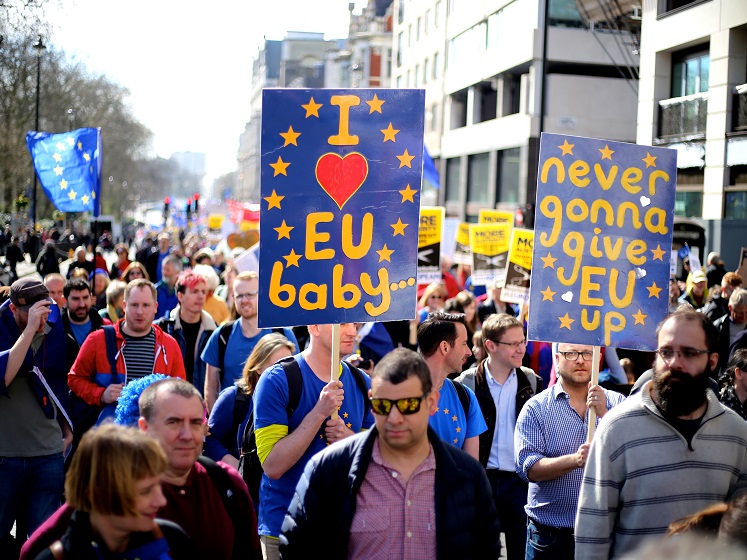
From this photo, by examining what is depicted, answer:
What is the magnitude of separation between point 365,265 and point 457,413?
0.97 m

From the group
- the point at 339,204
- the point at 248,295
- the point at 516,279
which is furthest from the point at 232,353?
the point at 516,279

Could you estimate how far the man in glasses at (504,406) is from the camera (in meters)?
6.01

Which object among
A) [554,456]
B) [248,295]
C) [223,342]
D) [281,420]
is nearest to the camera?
[281,420]

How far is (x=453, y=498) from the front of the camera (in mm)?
3568

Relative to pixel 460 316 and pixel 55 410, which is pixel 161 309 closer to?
pixel 55 410

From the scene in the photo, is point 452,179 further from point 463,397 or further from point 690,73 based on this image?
point 463,397

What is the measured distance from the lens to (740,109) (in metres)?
22.1

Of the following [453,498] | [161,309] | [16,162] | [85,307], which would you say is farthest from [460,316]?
[16,162]

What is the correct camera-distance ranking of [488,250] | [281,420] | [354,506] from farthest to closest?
[488,250] → [281,420] → [354,506]

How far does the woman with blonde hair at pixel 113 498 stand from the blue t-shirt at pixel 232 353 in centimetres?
413

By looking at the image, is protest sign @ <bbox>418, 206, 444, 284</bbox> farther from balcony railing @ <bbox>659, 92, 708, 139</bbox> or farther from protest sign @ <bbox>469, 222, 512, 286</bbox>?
balcony railing @ <bbox>659, 92, 708, 139</bbox>

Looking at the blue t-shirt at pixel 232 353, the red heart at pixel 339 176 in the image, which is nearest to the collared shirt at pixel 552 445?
the red heart at pixel 339 176

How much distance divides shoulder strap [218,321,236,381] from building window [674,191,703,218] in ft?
61.7

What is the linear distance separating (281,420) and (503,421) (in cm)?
196
